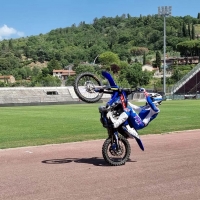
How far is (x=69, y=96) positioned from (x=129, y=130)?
66946mm

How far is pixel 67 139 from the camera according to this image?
14711 mm

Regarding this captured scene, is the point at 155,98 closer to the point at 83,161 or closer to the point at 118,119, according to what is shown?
the point at 118,119

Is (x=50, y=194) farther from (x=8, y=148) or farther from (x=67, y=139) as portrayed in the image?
(x=67, y=139)

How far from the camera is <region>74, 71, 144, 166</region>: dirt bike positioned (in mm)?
9461

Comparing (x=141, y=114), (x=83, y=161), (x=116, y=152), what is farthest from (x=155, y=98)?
(x=83, y=161)

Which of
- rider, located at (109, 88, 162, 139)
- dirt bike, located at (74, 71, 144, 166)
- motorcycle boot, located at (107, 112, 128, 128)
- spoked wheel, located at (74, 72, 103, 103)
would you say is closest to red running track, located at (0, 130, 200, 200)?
dirt bike, located at (74, 71, 144, 166)

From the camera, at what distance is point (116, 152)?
31.2ft

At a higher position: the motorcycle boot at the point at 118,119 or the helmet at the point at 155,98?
the helmet at the point at 155,98

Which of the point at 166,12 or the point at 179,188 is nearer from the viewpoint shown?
the point at 179,188

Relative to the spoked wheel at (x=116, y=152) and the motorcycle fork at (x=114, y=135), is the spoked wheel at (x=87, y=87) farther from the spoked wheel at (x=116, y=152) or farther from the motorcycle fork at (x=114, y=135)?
the spoked wheel at (x=116, y=152)

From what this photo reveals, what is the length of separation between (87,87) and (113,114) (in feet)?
3.24

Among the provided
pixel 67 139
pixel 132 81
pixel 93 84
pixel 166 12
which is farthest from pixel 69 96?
pixel 93 84

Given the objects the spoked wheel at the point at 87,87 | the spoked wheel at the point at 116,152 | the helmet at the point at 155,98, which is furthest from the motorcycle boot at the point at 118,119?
the helmet at the point at 155,98

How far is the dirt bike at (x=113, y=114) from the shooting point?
9461 millimetres
